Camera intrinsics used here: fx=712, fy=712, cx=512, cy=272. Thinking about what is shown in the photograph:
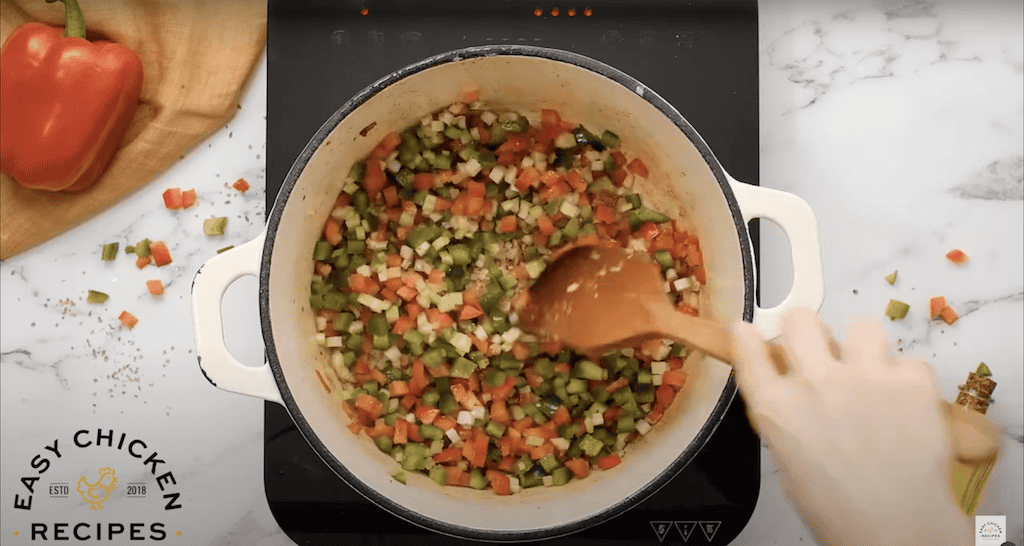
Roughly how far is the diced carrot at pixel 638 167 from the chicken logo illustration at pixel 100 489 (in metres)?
1.04

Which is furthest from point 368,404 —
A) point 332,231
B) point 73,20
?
point 73,20

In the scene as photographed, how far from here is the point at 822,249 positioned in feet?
4.04

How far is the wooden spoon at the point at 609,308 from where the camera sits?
3.13 ft

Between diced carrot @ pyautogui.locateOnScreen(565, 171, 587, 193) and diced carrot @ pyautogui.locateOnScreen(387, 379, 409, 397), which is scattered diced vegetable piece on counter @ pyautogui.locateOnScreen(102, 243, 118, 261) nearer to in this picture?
diced carrot @ pyautogui.locateOnScreen(387, 379, 409, 397)

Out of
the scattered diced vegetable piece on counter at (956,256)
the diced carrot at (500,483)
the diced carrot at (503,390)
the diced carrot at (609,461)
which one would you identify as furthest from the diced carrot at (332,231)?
the scattered diced vegetable piece on counter at (956,256)

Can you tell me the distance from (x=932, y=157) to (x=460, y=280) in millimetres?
853

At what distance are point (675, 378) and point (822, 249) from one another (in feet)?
1.16

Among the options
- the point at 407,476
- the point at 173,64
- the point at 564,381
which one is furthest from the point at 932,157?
the point at 173,64

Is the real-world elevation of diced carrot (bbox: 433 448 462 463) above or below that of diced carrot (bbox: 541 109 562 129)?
below

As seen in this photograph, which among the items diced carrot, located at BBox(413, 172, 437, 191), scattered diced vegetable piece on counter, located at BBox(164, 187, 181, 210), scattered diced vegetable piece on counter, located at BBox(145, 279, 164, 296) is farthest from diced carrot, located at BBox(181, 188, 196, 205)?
diced carrot, located at BBox(413, 172, 437, 191)

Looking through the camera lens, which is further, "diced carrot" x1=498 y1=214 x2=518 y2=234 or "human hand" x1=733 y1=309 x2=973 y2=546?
"diced carrot" x1=498 y1=214 x2=518 y2=234

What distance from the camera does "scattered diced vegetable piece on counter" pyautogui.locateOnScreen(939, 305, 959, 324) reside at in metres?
1.23

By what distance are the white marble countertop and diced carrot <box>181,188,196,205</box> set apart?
1 cm

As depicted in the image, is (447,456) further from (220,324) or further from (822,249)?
(822,249)
